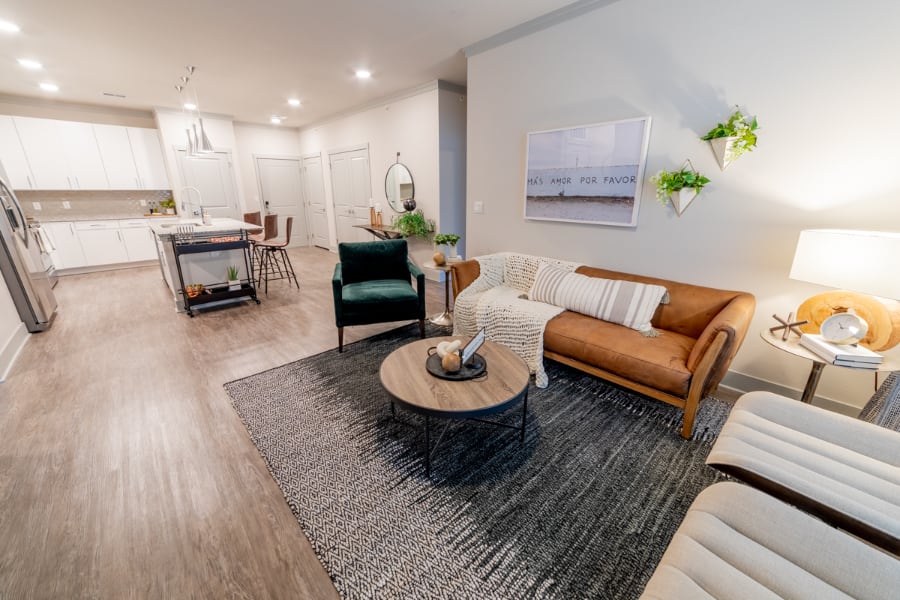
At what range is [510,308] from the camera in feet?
8.92

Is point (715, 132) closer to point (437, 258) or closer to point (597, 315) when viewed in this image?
point (597, 315)

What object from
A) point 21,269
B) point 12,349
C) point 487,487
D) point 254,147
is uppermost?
point 254,147

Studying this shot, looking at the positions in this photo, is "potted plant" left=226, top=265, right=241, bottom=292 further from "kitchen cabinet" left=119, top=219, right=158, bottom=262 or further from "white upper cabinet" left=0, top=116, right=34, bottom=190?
"white upper cabinet" left=0, top=116, right=34, bottom=190

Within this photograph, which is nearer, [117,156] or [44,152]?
[44,152]

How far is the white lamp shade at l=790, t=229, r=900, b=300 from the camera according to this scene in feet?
4.90

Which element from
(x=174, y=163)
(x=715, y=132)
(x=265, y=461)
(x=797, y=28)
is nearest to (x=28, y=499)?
(x=265, y=461)

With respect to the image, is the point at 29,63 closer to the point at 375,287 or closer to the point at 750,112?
the point at 375,287

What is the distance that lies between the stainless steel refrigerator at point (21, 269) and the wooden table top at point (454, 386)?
3793 mm

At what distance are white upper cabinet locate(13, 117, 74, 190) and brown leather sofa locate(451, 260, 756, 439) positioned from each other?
754 cm

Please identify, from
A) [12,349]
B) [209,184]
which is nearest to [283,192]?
[209,184]

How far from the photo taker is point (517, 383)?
5.73 feet

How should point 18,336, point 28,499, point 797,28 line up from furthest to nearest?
point 18,336, point 797,28, point 28,499

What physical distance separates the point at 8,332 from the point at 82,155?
4084mm

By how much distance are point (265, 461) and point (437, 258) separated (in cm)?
213
